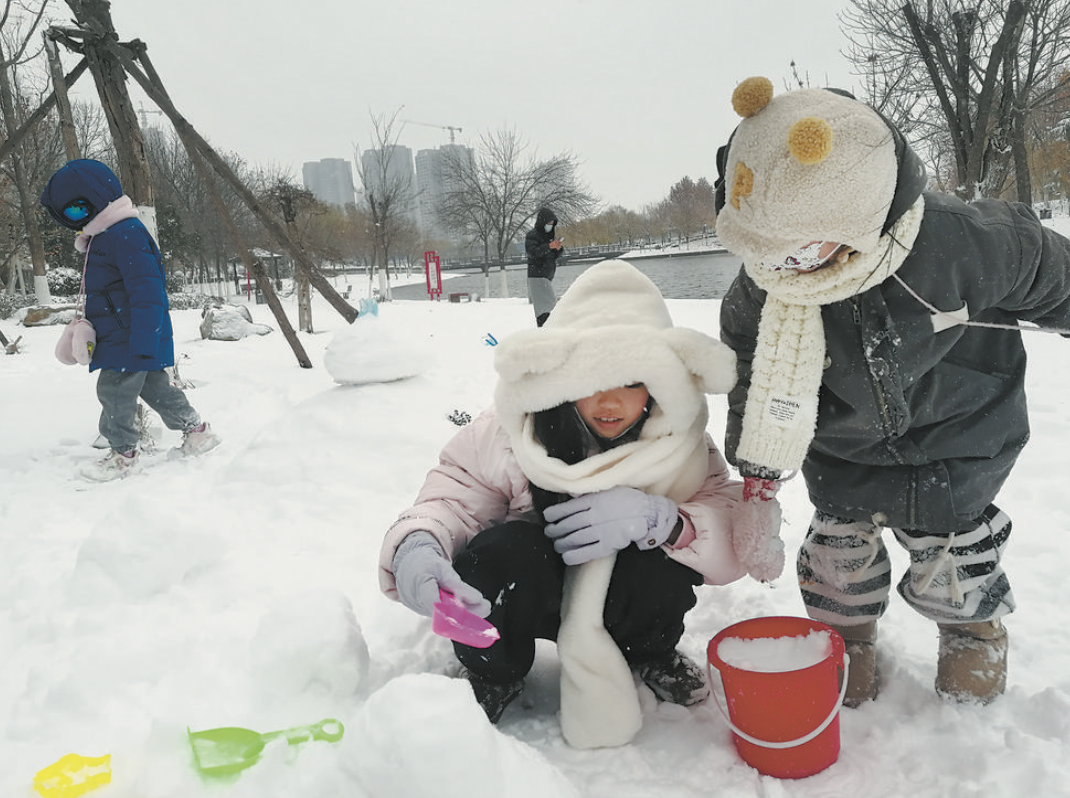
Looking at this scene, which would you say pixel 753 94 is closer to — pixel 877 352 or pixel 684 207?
pixel 877 352

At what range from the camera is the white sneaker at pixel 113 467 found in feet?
11.8

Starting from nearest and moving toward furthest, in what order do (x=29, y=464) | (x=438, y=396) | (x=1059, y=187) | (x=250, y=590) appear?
(x=250, y=590), (x=29, y=464), (x=438, y=396), (x=1059, y=187)

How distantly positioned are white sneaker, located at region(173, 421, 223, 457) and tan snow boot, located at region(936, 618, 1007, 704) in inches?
146

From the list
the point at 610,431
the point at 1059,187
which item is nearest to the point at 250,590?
the point at 610,431

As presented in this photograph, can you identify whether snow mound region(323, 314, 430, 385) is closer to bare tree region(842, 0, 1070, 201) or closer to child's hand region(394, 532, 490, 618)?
child's hand region(394, 532, 490, 618)

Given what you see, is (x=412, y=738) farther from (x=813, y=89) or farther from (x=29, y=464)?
(x=29, y=464)

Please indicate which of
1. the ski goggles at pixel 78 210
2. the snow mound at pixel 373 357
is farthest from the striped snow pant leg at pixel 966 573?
the ski goggles at pixel 78 210

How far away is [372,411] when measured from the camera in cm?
381

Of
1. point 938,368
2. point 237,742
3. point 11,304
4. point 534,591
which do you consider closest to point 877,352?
point 938,368

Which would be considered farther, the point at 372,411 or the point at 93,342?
the point at 372,411

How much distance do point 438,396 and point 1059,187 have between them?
44658mm

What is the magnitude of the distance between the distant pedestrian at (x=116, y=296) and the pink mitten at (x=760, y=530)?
317 centimetres

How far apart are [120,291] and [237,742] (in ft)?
9.56

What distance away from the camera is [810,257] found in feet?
4.35
